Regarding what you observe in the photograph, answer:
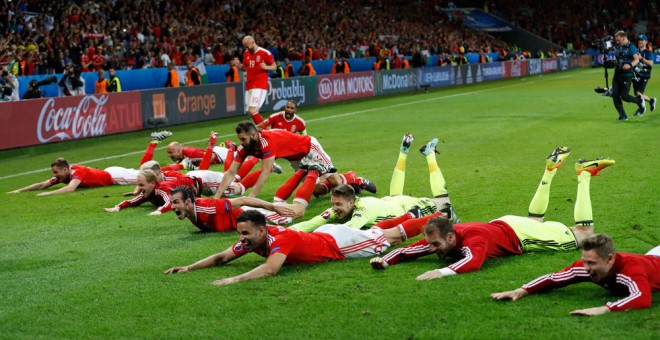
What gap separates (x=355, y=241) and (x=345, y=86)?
29.5m

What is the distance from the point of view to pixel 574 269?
7.21 metres

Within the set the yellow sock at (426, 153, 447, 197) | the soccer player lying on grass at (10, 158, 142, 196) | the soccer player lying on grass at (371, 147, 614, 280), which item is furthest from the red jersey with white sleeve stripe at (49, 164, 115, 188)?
the soccer player lying on grass at (371, 147, 614, 280)

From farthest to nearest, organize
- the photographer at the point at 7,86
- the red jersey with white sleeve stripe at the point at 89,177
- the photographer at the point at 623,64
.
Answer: the photographer at the point at 7,86, the photographer at the point at 623,64, the red jersey with white sleeve stripe at the point at 89,177

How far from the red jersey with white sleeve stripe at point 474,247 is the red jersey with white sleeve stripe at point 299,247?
2.09 ft

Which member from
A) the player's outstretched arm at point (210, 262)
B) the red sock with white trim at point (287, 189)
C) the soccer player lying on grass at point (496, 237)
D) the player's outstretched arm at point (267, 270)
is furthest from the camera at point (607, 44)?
the player's outstretched arm at point (267, 270)

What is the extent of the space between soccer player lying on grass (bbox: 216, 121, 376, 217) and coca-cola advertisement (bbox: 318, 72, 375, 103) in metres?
23.2

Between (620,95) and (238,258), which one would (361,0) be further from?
(238,258)

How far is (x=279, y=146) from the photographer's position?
12.5 metres

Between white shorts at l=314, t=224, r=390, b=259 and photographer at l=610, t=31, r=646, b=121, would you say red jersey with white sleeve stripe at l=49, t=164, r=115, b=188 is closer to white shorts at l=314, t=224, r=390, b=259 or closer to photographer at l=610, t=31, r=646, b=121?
white shorts at l=314, t=224, r=390, b=259

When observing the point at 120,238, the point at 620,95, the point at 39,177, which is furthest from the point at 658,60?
the point at 120,238

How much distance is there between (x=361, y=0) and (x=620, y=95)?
43.1 m

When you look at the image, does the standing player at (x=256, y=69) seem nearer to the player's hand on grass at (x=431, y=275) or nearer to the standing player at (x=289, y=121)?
the standing player at (x=289, y=121)

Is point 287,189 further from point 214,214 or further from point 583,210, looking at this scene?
point 583,210

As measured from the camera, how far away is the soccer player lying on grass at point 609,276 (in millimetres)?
6742
